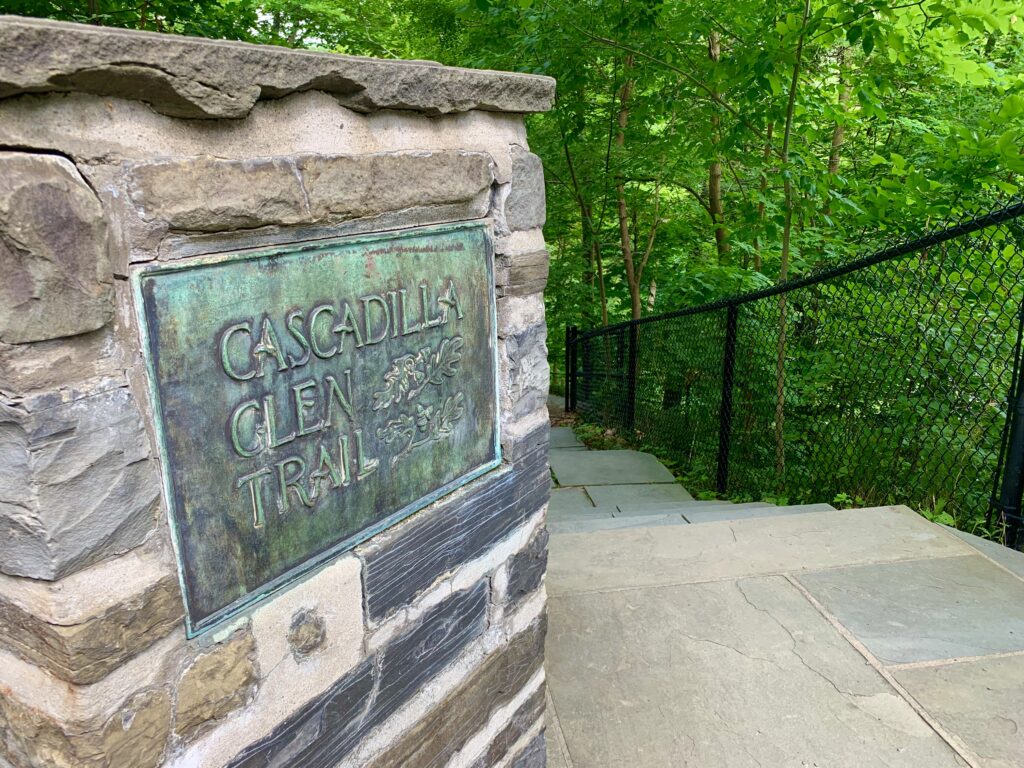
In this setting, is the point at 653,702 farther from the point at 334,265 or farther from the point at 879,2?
the point at 879,2

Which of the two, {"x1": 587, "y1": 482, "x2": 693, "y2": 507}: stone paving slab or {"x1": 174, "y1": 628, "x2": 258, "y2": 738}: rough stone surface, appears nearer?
{"x1": 174, "y1": 628, "x2": 258, "y2": 738}: rough stone surface

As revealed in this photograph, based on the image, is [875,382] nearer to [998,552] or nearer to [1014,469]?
[1014,469]

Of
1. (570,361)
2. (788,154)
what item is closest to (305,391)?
(788,154)

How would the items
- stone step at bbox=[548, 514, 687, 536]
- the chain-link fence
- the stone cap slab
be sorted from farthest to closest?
stone step at bbox=[548, 514, 687, 536], the chain-link fence, the stone cap slab

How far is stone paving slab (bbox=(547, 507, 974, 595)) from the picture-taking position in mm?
2754

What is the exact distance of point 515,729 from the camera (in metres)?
1.83

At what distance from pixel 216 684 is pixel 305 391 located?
440 mm

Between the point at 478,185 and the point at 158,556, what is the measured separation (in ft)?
2.79

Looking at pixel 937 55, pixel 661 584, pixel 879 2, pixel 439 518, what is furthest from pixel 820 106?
pixel 439 518

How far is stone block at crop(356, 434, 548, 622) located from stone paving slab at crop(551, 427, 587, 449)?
527 cm

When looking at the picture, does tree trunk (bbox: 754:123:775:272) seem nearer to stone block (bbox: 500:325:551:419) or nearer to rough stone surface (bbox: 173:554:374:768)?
stone block (bbox: 500:325:551:419)

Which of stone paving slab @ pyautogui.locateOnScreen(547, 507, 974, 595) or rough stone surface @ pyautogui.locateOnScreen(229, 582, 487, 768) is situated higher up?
rough stone surface @ pyautogui.locateOnScreen(229, 582, 487, 768)

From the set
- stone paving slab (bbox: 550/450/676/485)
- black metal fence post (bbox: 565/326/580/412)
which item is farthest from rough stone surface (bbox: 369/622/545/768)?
black metal fence post (bbox: 565/326/580/412)

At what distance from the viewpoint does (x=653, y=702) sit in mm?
2078
